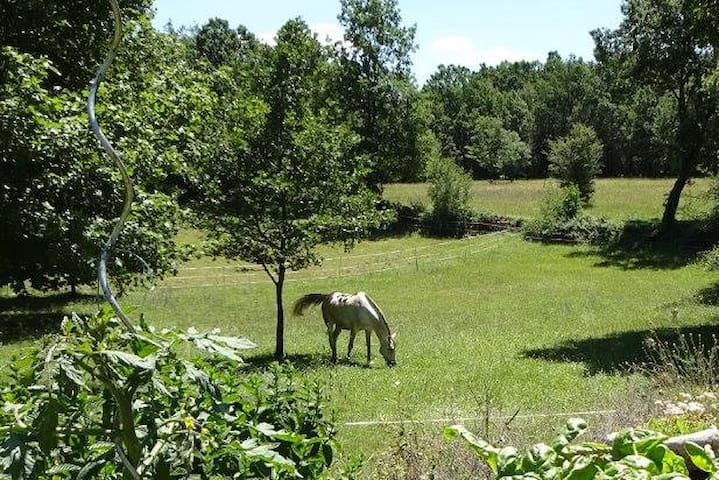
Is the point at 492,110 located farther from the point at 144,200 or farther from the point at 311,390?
the point at 311,390

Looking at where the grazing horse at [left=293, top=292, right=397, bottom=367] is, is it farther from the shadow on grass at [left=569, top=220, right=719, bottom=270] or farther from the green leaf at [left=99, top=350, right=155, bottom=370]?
the shadow on grass at [left=569, top=220, right=719, bottom=270]

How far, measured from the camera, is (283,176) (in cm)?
1758

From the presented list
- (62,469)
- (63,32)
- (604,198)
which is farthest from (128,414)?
(604,198)

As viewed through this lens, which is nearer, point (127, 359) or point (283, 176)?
point (127, 359)

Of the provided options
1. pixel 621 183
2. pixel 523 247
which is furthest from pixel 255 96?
pixel 621 183

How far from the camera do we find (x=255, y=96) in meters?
18.2

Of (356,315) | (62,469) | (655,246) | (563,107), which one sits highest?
(563,107)

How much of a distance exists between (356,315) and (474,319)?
27.6ft

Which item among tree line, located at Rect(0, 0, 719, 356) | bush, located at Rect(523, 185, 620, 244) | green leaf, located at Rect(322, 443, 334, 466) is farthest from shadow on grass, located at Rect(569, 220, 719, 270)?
green leaf, located at Rect(322, 443, 334, 466)

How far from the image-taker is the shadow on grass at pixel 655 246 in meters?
36.9

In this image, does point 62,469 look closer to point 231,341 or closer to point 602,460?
point 231,341

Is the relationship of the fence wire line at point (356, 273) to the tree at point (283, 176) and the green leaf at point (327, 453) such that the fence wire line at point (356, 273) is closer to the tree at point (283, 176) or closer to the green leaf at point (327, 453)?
the tree at point (283, 176)

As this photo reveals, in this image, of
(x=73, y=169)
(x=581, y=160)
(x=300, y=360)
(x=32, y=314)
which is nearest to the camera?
(x=73, y=169)

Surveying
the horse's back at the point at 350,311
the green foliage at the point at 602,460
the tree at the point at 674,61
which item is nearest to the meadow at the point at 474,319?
the horse's back at the point at 350,311
